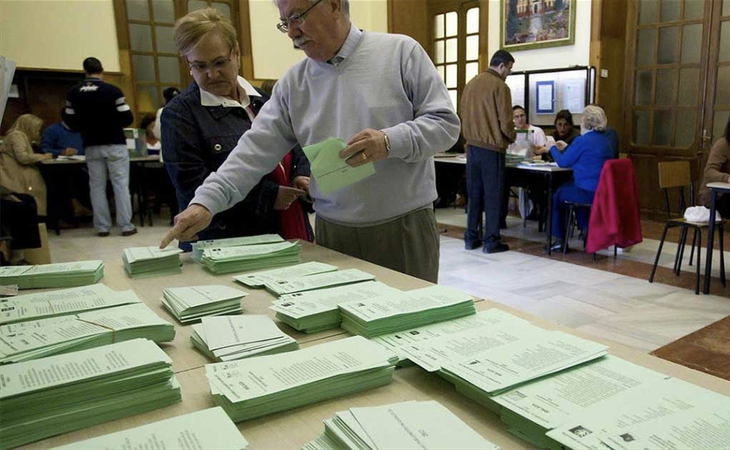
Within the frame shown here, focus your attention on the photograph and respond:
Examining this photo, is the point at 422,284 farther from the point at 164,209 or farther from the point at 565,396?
the point at 164,209

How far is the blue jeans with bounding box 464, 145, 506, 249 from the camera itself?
15.9 feet

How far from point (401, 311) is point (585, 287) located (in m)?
3.11

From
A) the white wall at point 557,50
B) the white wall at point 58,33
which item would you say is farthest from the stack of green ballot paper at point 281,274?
the white wall at point 58,33

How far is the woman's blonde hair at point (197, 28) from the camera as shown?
1690mm

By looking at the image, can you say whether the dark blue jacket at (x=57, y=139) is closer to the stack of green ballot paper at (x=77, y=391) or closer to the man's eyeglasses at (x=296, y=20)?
the man's eyeglasses at (x=296, y=20)

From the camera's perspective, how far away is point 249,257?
159 centimetres

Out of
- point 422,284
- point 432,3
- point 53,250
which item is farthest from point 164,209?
point 422,284

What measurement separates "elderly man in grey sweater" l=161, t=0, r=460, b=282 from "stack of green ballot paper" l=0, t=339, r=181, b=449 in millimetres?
705

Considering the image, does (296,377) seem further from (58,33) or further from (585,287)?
(58,33)

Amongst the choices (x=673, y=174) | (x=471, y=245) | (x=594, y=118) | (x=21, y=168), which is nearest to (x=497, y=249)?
(x=471, y=245)

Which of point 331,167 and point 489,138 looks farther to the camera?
point 489,138

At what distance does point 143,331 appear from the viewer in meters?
1.06

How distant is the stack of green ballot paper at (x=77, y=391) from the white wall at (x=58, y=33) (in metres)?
7.17

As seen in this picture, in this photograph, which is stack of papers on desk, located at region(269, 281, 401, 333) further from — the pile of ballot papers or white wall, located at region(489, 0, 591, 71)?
white wall, located at region(489, 0, 591, 71)
